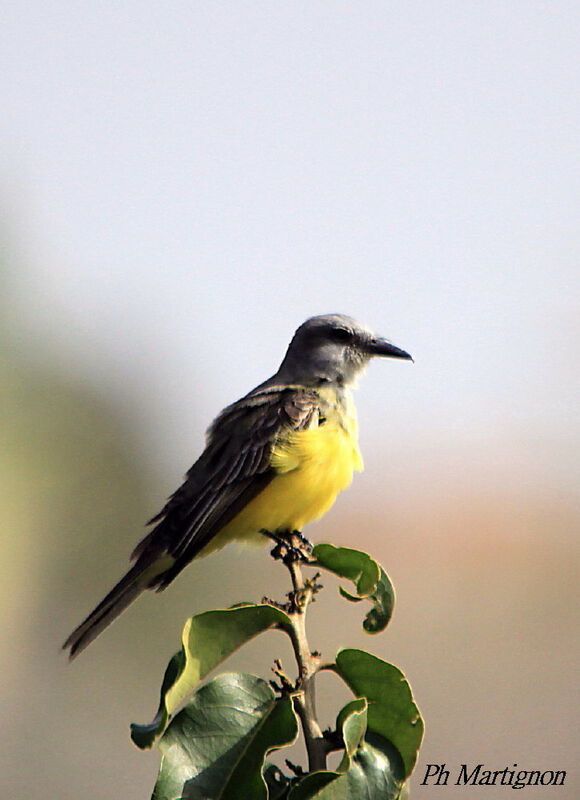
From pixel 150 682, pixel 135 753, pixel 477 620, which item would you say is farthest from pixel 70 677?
pixel 477 620

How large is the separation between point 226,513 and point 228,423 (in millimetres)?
557

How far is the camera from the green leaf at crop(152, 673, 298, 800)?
2.12 metres

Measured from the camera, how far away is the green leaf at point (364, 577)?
2.63 meters

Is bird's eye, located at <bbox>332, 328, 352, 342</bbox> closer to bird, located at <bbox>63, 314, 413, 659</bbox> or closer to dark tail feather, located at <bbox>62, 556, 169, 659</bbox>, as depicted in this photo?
bird, located at <bbox>63, 314, 413, 659</bbox>

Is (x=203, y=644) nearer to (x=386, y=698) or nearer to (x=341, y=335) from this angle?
(x=386, y=698)

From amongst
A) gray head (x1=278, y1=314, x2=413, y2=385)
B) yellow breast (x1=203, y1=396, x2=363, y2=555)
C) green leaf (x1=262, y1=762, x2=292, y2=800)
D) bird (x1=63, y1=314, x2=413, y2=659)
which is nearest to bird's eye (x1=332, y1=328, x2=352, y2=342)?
gray head (x1=278, y1=314, x2=413, y2=385)

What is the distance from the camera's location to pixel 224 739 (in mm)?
2211

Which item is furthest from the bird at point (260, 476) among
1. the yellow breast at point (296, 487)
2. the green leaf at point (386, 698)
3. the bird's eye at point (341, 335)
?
the green leaf at point (386, 698)

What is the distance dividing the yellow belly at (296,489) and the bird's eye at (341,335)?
752mm

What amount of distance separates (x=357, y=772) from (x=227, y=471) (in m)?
2.55

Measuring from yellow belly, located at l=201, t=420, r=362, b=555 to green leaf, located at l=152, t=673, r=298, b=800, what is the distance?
2.32 m

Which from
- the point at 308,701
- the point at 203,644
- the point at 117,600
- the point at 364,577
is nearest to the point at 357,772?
the point at 308,701

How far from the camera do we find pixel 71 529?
2102cm

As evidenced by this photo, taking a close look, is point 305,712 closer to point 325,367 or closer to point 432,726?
point 325,367
